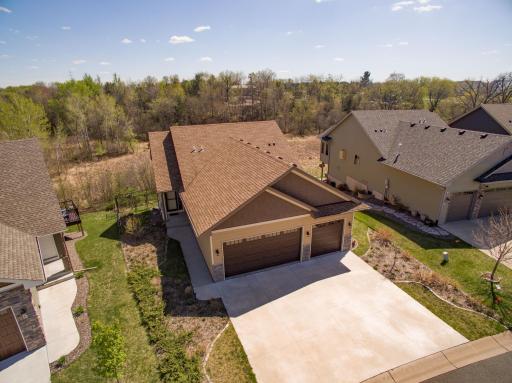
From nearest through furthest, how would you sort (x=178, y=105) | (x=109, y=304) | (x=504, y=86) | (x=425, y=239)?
(x=109, y=304) < (x=425, y=239) < (x=504, y=86) < (x=178, y=105)

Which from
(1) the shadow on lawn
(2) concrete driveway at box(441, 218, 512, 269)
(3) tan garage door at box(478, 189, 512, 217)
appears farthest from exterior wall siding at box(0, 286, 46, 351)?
(3) tan garage door at box(478, 189, 512, 217)

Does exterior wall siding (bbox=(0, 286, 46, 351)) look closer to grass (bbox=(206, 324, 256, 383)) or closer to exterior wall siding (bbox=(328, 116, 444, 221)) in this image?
grass (bbox=(206, 324, 256, 383))

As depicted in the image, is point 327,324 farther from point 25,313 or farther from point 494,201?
point 494,201

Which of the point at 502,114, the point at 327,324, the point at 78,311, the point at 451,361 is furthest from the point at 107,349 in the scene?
the point at 502,114

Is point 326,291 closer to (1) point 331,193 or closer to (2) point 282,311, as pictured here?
(2) point 282,311

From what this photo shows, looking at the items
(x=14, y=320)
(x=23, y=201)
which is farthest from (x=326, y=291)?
(x=23, y=201)

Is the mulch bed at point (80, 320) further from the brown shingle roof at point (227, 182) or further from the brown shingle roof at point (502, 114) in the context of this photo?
the brown shingle roof at point (502, 114)
